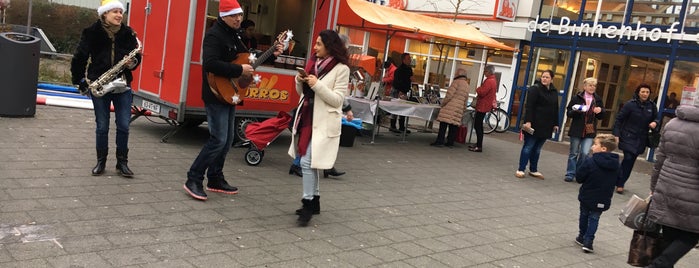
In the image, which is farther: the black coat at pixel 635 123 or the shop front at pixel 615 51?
the shop front at pixel 615 51

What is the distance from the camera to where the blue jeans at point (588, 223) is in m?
A: 5.62

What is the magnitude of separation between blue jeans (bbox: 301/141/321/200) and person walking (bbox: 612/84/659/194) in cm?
545

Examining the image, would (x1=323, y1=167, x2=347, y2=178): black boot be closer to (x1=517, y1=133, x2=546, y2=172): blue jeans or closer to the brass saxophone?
the brass saxophone

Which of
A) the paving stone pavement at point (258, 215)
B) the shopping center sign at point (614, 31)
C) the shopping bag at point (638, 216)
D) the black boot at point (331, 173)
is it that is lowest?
the paving stone pavement at point (258, 215)

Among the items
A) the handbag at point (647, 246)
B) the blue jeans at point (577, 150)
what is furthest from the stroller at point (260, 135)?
the blue jeans at point (577, 150)

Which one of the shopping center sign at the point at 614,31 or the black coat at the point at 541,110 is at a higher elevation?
the shopping center sign at the point at 614,31

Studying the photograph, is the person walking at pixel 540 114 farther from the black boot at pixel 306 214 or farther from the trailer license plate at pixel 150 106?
the trailer license plate at pixel 150 106

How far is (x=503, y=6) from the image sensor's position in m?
17.1

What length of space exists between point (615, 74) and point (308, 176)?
14560 millimetres

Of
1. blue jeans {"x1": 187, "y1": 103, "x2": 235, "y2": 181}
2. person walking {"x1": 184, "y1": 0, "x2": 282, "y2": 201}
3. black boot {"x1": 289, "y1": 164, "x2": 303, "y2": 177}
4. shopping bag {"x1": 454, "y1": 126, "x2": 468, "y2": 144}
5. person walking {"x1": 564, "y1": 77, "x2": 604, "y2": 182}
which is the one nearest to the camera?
person walking {"x1": 184, "y1": 0, "x2": 282, "y2": 201}

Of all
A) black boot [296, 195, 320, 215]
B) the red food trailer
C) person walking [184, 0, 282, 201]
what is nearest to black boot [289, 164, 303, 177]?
the red food trailer

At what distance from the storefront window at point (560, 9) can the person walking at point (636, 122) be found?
24.3 ft

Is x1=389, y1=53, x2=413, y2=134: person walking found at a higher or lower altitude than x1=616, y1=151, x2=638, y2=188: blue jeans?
higher

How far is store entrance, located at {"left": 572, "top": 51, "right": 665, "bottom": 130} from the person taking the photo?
49.6ft
